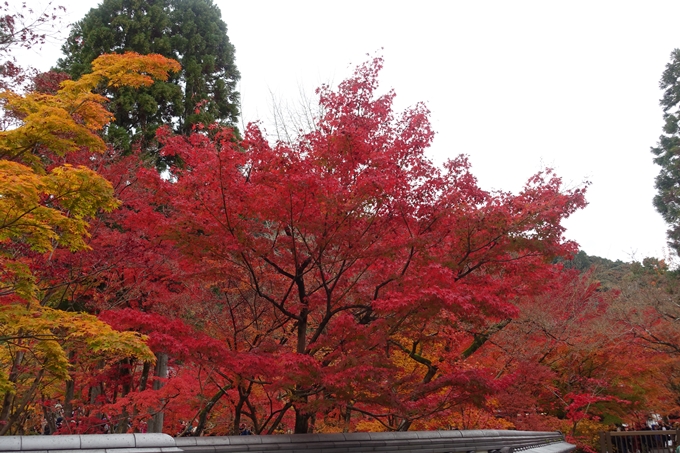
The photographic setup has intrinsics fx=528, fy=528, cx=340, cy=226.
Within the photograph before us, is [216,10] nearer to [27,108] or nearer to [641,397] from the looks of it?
[27,108]

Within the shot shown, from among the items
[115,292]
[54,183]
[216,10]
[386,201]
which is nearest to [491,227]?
[386,201]

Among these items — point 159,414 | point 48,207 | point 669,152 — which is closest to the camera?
point 48,207

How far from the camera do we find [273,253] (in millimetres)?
8727

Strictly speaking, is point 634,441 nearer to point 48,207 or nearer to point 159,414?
point 159,414

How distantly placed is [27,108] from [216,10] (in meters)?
14.6

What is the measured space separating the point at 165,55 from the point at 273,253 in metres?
12.2

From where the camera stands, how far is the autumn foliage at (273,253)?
7059 mm

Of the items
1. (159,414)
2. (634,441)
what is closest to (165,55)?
(159,414)

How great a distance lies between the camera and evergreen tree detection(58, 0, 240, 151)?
17156mm

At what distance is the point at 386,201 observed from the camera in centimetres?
896

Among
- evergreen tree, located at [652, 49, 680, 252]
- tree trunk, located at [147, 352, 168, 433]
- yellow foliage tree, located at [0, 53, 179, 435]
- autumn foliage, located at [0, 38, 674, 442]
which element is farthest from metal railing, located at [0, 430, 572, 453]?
evergreen tree, located at [652, 49, 680, 252]

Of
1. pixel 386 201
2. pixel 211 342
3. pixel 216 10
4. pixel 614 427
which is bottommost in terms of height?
pixel 614 427

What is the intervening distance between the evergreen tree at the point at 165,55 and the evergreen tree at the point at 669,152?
72.4 feet

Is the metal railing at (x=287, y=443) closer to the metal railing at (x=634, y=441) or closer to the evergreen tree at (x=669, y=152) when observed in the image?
the metal railing at (x=634, y=441)
